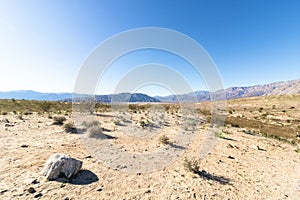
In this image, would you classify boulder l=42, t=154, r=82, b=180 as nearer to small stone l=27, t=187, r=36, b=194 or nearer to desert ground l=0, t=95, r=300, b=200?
desert ground l=0, t=95, r=300, b=200

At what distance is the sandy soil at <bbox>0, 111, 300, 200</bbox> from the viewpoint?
6066 millimetres

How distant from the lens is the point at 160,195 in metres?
6.17

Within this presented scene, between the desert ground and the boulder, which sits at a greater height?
the boulder

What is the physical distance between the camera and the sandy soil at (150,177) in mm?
6066

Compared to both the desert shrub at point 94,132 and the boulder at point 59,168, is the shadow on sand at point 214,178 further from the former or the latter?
the desert shrub at point 94,132

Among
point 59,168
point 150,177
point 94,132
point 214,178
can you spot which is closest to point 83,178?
point 59,168

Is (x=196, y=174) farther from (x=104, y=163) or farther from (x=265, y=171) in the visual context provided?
(x=104, y=163)

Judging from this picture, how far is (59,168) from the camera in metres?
6.61

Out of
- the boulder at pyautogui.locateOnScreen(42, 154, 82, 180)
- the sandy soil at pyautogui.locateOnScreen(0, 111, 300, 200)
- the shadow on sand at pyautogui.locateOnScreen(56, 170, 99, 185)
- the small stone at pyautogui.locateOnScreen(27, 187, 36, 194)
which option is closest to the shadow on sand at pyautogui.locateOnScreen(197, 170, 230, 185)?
the sandy soil at pyautogui.locateOnScreen(0, 111, 300, 200)

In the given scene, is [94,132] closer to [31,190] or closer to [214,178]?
[31,190]

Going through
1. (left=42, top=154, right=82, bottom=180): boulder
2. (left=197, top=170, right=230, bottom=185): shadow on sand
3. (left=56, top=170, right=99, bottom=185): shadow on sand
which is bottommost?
(left=197, top=170, right=230, bottom=185): shadow on sand

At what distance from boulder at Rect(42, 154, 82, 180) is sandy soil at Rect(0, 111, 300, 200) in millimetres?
250

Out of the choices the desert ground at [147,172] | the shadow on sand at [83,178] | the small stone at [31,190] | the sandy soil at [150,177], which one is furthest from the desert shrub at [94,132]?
the small stone at [31,190]

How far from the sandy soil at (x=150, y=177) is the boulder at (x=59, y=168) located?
0.25 meters
